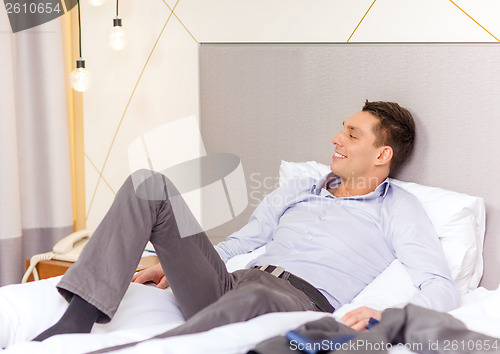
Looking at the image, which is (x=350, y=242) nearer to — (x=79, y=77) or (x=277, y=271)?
(x=277, y=271)

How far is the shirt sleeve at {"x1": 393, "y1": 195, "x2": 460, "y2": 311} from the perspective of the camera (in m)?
1.63

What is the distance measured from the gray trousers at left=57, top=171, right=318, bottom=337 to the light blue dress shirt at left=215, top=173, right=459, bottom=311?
16cm

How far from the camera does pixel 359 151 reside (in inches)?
80.1

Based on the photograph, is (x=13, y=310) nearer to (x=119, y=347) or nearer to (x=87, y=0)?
(x=119, y=347)

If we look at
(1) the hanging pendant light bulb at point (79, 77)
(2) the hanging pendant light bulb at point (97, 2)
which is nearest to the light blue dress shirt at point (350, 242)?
(1) the hanging pendant light bulb at point (79, 77)

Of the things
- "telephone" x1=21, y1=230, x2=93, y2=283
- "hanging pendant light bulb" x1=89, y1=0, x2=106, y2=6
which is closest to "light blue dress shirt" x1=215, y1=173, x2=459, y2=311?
"telephone" x1=21, y1=230, x2=93, y2=283

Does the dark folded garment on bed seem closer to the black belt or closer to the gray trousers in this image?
the gray trousers

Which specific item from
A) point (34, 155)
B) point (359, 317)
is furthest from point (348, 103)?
point (34, 155)

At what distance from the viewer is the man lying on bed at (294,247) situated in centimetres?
148

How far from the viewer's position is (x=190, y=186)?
2.70m

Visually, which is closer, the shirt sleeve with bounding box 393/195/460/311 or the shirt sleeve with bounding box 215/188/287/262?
the shirt sleeve with bounding box 393/195/460/311

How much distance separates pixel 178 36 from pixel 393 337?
1.78m

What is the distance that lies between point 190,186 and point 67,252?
2.03ft

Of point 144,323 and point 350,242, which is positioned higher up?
point 350,242
